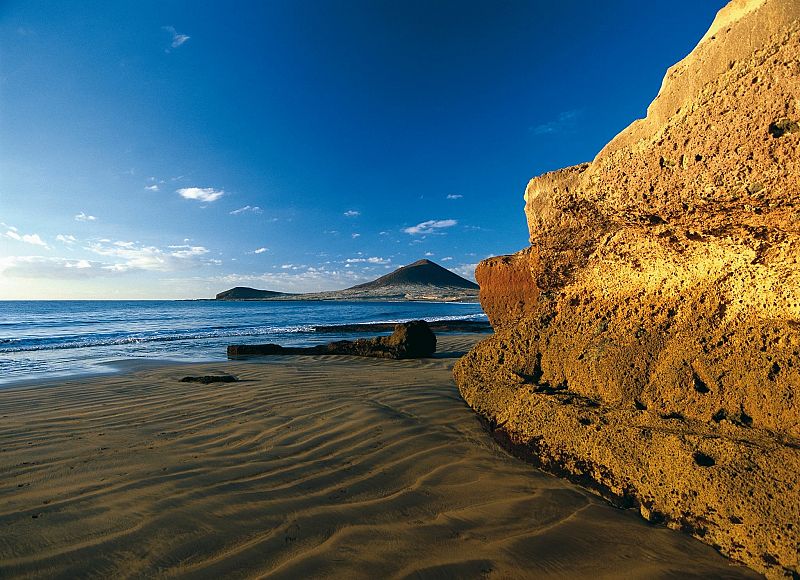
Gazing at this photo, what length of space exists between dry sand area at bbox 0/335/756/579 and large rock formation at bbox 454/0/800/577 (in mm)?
259

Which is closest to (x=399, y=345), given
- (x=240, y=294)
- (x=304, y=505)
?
(x=304, y=505)

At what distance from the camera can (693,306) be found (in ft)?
8.28

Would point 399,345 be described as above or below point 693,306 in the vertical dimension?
below

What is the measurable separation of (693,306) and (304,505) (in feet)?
8.94

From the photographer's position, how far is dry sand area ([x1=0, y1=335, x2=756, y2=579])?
5.80 feet

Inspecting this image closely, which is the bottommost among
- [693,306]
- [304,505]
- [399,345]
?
[304,505]

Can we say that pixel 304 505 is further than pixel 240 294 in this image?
No

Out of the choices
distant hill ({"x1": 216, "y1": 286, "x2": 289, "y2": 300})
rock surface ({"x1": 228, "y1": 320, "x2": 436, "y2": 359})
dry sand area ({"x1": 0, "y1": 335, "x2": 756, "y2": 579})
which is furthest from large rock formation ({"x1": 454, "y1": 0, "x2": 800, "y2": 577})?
distant hill ({"x1": 216, "y1": 286, "x2": 289, "y2": 300})

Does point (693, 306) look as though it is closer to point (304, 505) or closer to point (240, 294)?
point (304, 505)

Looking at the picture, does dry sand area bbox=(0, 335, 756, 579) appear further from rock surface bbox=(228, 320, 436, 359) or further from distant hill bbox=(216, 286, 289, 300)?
distant hill bbox=(216, 286, 289, 300)

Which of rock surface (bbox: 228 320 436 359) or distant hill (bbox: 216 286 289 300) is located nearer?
rock surface (bbox: 228 320 436 359)

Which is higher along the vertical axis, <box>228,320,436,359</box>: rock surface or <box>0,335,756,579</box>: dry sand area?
<box>228,320,436,359</box>: rock surface

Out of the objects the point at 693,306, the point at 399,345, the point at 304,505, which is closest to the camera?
the point at 304,505

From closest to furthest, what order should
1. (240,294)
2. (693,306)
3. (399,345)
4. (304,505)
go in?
(304,505), (693,306), (399,345), (240,294)
